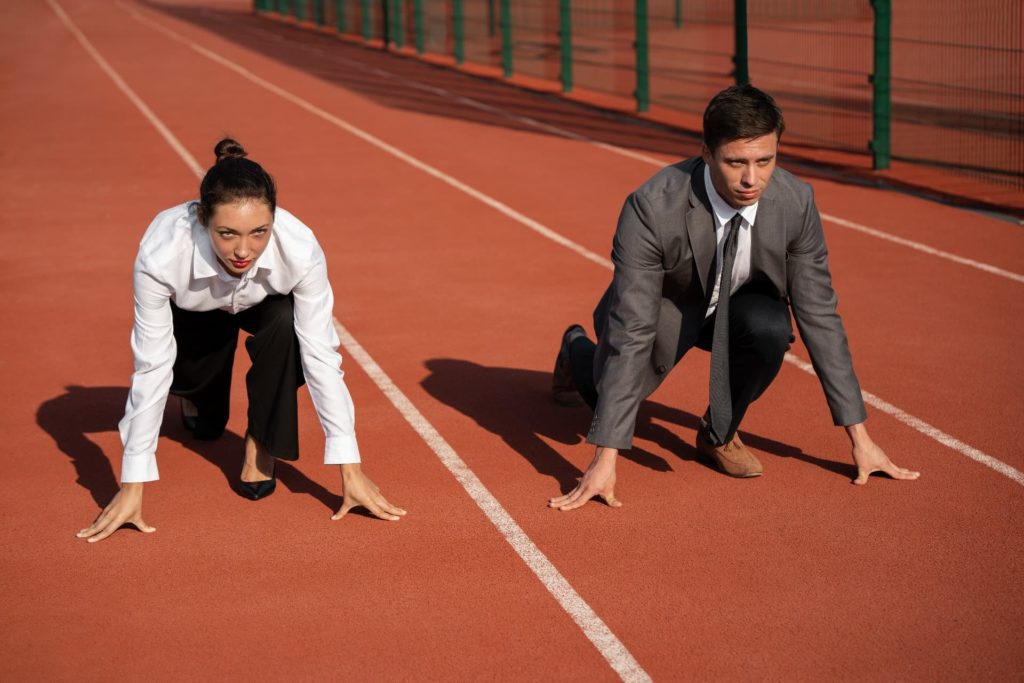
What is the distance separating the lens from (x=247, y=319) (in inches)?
210

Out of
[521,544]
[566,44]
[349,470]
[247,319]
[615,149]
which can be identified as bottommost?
[521,544]

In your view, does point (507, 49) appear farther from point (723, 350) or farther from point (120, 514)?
point (120, 514)

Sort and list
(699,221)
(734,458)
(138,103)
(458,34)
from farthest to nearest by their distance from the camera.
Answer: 1. (458,34)
2. (138,103)
3. (734,458)
4. (699,221)

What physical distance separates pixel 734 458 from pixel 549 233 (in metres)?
5.26

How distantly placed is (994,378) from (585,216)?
5037mm

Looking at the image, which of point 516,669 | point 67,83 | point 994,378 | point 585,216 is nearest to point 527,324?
point 994,378

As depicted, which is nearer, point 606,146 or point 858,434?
point 858,434

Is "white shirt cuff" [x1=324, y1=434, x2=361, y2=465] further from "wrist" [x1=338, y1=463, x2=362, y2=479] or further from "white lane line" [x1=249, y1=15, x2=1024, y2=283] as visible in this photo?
"white lane line" [x1=249, y1=15, x2=1024, y2=283]

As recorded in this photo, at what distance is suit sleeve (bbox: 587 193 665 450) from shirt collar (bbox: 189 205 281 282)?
127 cm

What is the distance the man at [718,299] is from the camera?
4957mm

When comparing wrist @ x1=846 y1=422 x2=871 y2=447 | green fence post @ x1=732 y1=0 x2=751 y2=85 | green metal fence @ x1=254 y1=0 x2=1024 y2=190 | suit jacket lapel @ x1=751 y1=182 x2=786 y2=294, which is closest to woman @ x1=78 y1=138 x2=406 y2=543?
suit jacket lapel @ x1=751 y1=182 x2=786 y2=294

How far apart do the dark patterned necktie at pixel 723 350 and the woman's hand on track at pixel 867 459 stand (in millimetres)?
505

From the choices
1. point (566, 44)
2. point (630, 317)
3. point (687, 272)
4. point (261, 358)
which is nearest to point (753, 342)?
point (687, 272)

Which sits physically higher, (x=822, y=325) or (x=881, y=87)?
(x=881, y=87)
